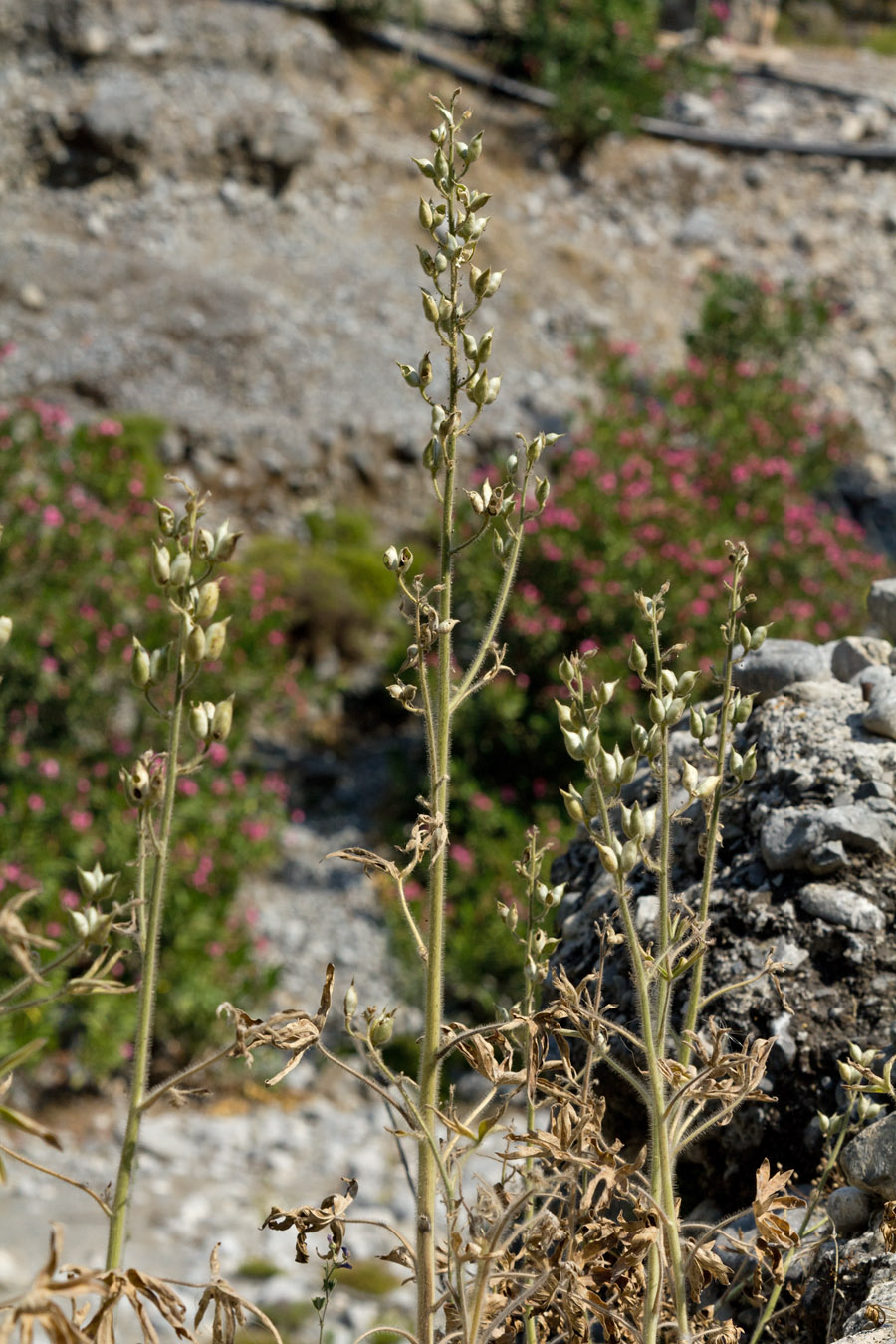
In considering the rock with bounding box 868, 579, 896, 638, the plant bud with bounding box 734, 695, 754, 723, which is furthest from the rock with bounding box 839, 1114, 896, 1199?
the rock with bounding box 868, 579, 896, 638

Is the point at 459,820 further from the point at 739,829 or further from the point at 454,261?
the point at 454,261

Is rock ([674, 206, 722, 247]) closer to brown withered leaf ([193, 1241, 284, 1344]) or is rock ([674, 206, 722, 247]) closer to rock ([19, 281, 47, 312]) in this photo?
rock ([19, 281, 47, 312])

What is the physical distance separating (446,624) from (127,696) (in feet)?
20.5

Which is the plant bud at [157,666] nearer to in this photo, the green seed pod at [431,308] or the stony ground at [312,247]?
the green seed pod at [431,308]

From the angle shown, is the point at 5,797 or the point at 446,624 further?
the point at 5,797

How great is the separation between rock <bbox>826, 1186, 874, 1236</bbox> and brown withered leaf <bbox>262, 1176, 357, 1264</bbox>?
68cm

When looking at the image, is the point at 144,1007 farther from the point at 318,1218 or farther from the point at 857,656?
the point at 857,656

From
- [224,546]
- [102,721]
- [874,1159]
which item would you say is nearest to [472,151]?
[224,546]

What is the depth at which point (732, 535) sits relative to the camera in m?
7.79

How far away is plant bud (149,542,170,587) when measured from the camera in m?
1.03

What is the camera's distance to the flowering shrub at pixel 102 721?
19.6ft

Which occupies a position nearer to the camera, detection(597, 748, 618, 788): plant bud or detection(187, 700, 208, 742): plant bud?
detection(187, 700, 208, 742): plant bud

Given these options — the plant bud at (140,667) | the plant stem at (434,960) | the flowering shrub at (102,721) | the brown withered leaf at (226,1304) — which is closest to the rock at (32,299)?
the flowering shrub at (102,721)

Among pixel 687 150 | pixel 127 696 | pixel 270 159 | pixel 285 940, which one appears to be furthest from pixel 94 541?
pixel 687 150
